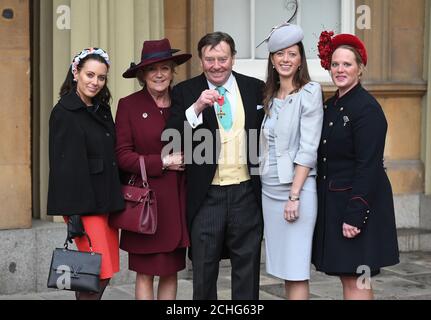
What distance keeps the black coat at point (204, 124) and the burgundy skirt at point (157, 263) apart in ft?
0.81

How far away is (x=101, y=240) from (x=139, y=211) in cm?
28

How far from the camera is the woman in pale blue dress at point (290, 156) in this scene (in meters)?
5.40

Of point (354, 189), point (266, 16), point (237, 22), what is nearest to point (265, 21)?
point (266, 16)

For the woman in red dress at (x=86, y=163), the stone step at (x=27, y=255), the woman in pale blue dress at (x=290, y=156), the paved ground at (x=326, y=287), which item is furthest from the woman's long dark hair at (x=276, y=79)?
the stone step at (x=27, y=255)

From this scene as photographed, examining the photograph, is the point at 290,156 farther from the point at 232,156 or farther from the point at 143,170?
the point at 143,170

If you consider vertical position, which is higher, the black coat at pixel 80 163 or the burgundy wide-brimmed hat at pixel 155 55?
the burgundy wide-brimmed hat at pixel 155 55

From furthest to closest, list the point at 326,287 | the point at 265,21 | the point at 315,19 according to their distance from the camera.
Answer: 1. the point at 315,19
2. the point at 265,21
3. the point at 326,287

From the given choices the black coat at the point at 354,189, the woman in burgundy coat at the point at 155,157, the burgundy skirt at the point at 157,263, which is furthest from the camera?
the burgundy skirt at the point at 157,263

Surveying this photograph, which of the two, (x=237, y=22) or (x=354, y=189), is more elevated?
(x=237, y=22)

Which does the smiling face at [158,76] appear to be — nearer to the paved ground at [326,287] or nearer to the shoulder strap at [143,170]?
the shoulder strap at [143,170]

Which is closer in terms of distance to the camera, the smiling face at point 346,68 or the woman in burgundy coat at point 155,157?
the smiling face at point 346,68

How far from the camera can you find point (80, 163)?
5.32 meters

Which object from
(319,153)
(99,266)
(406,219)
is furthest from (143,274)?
(406,219)
